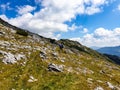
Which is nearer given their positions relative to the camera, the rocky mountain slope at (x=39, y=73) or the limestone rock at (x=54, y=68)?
the rocky mountain slope at (x=39, y=73)

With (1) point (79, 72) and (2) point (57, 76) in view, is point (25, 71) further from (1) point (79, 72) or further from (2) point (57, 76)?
(1) point (79, 72)

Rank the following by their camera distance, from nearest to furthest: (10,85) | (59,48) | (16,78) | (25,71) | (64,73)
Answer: (10,85)
(16,78)
(25,71)
(64,73)
(59,48)

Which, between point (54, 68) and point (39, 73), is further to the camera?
point (54, 68)

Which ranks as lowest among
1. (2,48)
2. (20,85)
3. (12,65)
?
(20,85)

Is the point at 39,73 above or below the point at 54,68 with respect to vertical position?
below

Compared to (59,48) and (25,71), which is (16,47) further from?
(59,48)

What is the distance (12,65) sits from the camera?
65.6 meters

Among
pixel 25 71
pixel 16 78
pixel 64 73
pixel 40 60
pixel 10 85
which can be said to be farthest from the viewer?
pixel 40 60

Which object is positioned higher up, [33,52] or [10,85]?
[33,52]

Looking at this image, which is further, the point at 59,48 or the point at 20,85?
the point at 59,48

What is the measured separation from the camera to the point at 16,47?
81438 mm

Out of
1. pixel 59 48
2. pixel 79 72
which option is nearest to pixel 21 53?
pixel 79 72

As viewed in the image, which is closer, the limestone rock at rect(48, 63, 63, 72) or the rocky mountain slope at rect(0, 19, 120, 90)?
the rocky mountain slope at rect(0, 19, 120, 90)

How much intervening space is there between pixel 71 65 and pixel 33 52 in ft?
51.6
